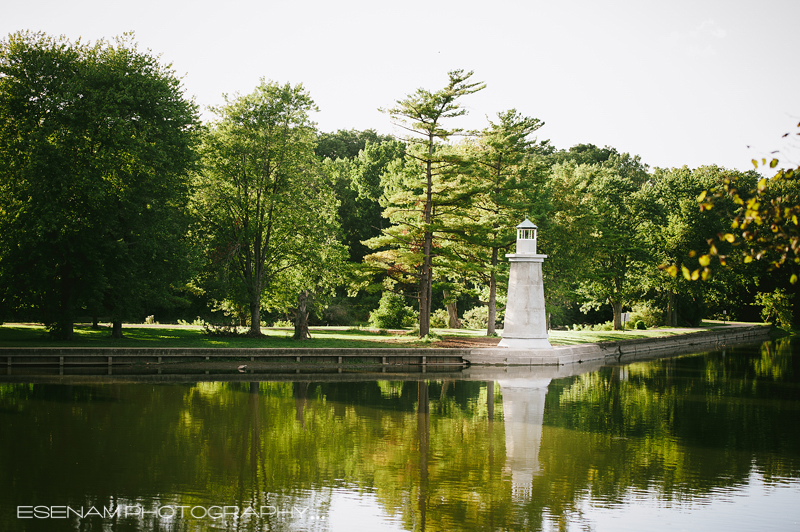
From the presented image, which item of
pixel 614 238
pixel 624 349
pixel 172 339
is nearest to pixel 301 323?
pixel 172 339

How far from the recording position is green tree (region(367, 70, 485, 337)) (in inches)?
1212

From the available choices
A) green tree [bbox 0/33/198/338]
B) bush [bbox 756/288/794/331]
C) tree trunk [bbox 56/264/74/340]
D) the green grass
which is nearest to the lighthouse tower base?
the green grass

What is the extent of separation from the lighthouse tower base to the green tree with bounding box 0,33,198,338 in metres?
14.1

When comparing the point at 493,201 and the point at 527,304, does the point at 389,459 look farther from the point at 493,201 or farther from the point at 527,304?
the point at 493,201

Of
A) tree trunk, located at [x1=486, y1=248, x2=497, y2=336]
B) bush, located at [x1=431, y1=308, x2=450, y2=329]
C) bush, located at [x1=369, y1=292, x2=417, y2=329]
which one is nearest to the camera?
tree trunk, located at [x1=486, y1=248, x2=497, y2=336]

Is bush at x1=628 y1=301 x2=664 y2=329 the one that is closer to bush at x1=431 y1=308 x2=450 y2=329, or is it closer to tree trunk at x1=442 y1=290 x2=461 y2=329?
tree trunk at x1=442 y1=290 x2=461 y2=329

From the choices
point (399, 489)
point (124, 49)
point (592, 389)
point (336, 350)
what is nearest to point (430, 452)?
point (399, 489)

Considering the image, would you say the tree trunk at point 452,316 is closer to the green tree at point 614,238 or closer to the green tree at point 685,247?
the green tree at point 614,238

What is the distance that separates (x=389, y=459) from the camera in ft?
37.8

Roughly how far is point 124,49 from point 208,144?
5.20 meters

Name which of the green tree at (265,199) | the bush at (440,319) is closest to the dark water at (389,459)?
the green tree at (265,199)

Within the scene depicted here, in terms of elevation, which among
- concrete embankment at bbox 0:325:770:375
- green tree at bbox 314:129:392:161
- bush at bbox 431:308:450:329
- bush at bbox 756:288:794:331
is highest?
green tree at bbox 314:129:392:161

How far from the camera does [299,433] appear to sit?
44.1 ft

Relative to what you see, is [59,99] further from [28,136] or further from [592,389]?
[592,389]
